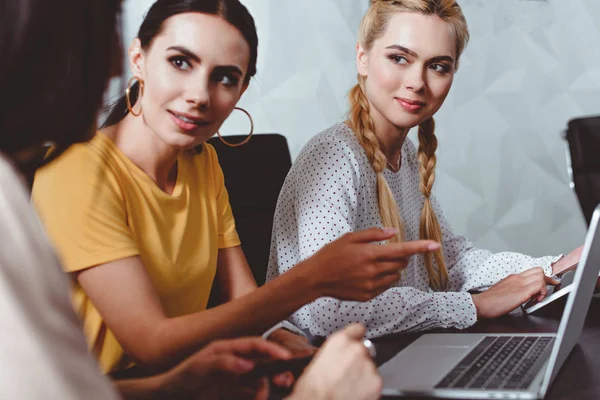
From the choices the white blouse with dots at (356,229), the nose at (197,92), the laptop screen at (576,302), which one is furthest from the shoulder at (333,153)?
the laptop screen at (576,302)

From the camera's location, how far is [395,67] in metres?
1.59

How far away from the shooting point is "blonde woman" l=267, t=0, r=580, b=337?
1.31 m

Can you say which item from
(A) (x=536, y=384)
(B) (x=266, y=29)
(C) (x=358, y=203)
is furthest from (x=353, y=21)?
(A) (x=536, y=384)

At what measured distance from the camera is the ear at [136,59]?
124 cm

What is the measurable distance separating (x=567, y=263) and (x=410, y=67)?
56 cm

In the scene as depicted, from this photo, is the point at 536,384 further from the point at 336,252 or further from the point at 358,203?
the point at 358,203

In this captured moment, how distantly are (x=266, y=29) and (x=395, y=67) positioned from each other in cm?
104

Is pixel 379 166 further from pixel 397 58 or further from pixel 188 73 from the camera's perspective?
pixel 188 73

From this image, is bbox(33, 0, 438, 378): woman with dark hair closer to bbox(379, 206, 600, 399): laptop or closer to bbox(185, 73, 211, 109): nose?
bbox(185, 73, 211, 109): nose

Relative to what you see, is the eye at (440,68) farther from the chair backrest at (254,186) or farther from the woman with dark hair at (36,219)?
the woman with dark hair at (36,219)

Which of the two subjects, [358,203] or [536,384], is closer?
[536,384]

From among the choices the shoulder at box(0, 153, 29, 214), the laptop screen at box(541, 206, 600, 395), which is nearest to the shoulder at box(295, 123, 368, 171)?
the laptop screen at box(541, 206, 600, 395)

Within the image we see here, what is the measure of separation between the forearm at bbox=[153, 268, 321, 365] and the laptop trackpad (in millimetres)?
156

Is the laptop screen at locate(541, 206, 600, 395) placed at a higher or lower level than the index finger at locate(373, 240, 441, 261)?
lower
